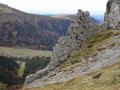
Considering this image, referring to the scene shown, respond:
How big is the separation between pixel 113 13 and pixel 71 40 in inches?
1216

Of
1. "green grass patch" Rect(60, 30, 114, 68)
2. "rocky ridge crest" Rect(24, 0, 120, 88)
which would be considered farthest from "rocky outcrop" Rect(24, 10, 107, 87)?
"green grass patch" Rect(60, 30, 114, 68)

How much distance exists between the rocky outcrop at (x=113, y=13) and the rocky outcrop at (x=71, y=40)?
7.98 m

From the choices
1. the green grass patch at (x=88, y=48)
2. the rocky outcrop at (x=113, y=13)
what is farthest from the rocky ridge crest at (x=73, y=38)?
the green grass patch at (x=88, y=48)

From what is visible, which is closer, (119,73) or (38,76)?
(119,73)

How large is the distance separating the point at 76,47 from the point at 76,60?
10893 millimetres

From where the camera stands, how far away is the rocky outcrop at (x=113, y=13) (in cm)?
6930

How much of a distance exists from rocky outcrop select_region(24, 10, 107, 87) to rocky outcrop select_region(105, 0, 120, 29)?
7.98 m

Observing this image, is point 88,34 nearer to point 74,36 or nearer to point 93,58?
point 74,36

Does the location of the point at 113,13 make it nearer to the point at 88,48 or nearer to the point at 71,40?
the point at 71,40

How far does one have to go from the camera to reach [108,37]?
59688 mm

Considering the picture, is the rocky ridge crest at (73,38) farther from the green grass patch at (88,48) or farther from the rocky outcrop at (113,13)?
the green grass patch at (88,48)

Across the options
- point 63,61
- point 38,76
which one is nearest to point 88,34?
point 63,61

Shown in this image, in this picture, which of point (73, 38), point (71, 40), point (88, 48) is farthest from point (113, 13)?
point (88, 48)

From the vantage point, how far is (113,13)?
75.7m
